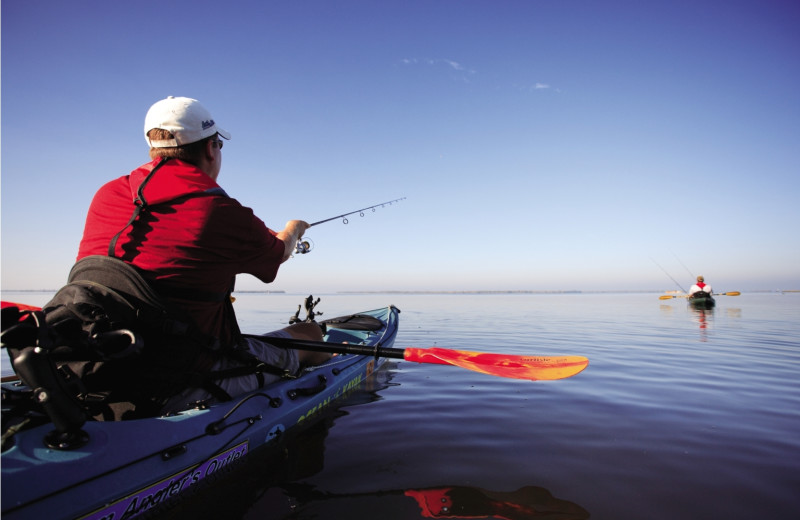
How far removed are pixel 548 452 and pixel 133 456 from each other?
3132mm

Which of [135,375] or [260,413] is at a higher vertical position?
[135,375]

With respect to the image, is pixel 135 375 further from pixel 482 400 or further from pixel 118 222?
pixel 482 400

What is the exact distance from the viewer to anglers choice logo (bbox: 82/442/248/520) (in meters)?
2.05

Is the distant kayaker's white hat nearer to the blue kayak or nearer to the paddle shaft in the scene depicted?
the blue kayak

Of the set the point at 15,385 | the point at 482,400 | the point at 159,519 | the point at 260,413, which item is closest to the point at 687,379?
the point at 482,400

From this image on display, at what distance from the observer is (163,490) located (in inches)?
93.0

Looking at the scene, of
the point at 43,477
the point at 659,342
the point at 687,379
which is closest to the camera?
the point at 43,477

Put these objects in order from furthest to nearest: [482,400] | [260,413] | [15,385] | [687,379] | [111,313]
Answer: [687,379], [482,400], [260,413], [15,385], [111,313]

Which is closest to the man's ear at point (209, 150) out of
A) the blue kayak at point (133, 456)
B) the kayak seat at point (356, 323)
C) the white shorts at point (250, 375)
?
the white shorts at point (250, 375)

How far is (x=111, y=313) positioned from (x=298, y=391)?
2.11m

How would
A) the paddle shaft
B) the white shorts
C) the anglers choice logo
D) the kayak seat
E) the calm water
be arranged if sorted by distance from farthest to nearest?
the kayak seat
the paddle shaft
the white shorts
the calm water
the anglers choice logo

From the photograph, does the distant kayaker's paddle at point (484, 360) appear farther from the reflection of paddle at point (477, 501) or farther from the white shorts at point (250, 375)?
the reflection of paddle at point (477, 501)

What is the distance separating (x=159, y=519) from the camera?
7.88 feet

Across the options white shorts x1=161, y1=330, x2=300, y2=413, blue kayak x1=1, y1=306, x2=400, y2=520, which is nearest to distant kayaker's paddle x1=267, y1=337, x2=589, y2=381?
white shorts x1=161, y1=330, x2=300, y2=413
